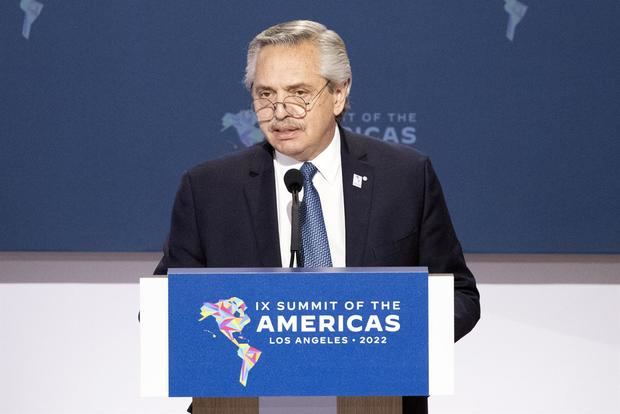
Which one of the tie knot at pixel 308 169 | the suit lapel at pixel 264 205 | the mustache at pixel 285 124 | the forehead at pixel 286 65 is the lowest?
the suit lapel at pixel 264 205

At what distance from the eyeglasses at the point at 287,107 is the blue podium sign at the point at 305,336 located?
0.62 m

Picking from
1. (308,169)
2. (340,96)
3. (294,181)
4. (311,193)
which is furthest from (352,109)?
(294,181)

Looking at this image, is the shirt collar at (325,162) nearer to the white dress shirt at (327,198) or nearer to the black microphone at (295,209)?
the white dress shirt at (327,198)

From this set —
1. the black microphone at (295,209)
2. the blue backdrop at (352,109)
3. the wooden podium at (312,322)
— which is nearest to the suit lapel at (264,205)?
the black microphone at (295,209)

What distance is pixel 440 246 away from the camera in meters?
2.53

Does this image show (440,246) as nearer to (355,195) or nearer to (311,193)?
(355,195)

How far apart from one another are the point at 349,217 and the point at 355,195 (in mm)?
67

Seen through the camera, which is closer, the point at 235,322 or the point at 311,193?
the point at 235,322

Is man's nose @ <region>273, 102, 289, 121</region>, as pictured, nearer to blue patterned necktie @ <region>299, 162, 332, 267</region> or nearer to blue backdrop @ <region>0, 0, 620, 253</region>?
blue patterned necktie @ <region>299, 162, 332, 267</region>

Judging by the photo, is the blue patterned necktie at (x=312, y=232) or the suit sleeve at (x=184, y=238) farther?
the suit sleeve at (x=184, y=238)

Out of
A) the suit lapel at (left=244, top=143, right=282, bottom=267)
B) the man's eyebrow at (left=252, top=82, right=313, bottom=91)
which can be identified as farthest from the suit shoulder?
the man's eyebrow at (left=252, top=82, right=313, bottom=91)

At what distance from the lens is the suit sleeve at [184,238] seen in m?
2.51

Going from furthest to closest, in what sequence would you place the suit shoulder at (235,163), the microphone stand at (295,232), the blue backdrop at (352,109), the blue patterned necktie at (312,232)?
the blue backdrop at (352,109) < the suit shoulder at (235,163) < the blue patterned necktie at (312,232) < the microphone stand at (295,232)

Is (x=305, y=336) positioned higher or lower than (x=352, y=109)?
lower
